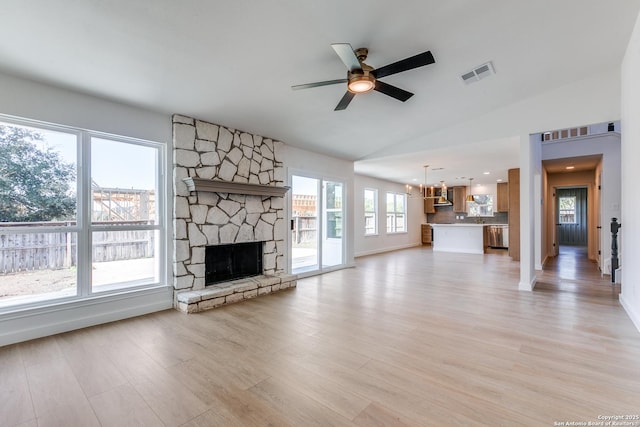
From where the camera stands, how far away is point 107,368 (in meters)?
2.39

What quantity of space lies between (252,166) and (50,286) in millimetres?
2913

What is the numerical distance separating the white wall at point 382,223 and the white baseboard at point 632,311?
19.1 feet

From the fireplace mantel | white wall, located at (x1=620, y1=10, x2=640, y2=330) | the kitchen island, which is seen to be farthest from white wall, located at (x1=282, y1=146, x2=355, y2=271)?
the kitchen island

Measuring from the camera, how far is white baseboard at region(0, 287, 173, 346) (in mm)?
2898

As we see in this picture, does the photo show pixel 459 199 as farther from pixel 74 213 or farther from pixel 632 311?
pixel 74 213

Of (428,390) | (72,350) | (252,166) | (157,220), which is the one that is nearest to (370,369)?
(428,390)

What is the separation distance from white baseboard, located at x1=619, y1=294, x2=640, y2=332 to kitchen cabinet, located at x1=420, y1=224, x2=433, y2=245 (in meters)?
8.59

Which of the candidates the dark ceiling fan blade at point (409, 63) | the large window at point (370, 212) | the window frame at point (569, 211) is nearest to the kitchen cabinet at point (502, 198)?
the window frame at point (569, 211)

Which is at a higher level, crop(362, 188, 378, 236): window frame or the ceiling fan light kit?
the ceiling fan light kit

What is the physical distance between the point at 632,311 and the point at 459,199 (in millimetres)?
8969

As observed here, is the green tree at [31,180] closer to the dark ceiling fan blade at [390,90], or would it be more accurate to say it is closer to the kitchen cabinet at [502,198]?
the dark ceiling fan blade at [390,90]

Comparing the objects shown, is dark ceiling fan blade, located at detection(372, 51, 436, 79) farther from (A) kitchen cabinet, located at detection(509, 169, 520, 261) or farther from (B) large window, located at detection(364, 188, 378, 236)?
(B) large window, located at detection(364, 188, 378, 236)

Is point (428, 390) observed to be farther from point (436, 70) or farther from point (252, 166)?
point (252, 166)

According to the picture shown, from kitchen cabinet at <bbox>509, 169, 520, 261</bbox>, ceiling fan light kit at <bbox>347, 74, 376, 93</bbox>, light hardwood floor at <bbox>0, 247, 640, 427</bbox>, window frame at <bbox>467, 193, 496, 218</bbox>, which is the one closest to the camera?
light hardwood floor at <bbox>0, 247, 640, 427</bbox>
